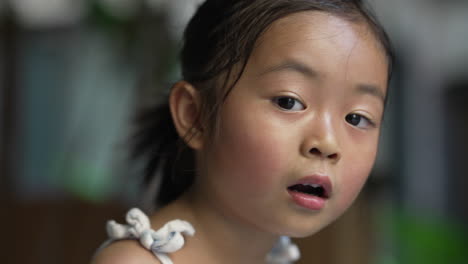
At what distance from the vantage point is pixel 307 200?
690 millimetres

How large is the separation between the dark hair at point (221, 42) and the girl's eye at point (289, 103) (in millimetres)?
54

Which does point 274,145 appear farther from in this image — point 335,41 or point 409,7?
point 409,7

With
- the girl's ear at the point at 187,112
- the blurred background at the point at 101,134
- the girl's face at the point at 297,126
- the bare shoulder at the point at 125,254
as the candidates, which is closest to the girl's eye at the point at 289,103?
the girl's face at the point at 297,126

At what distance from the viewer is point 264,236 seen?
809mm

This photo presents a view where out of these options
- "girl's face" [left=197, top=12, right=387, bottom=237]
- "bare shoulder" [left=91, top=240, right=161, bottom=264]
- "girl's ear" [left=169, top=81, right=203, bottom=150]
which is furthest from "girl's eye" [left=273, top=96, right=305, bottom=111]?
"bare shoulder" [left=91, top=240, right=161, bottom=264]

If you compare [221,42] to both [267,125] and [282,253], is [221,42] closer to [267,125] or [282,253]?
[267,125]

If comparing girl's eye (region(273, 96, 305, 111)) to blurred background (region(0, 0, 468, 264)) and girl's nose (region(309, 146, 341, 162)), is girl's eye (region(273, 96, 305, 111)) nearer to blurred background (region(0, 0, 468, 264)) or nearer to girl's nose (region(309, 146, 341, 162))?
girl's nose (region(309, 146, 341, 162))

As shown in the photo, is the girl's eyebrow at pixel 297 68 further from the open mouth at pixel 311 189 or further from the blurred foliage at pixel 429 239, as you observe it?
the blurred foliage at pixel 429 239

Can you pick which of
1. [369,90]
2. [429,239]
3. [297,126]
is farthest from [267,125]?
[429,239]

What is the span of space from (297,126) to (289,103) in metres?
0.03

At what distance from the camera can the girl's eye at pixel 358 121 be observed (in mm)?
728

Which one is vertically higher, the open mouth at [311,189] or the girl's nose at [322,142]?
the girl's nose at [322,142]

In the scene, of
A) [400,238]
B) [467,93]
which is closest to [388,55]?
[400,238]

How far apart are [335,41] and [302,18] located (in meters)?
0.04
